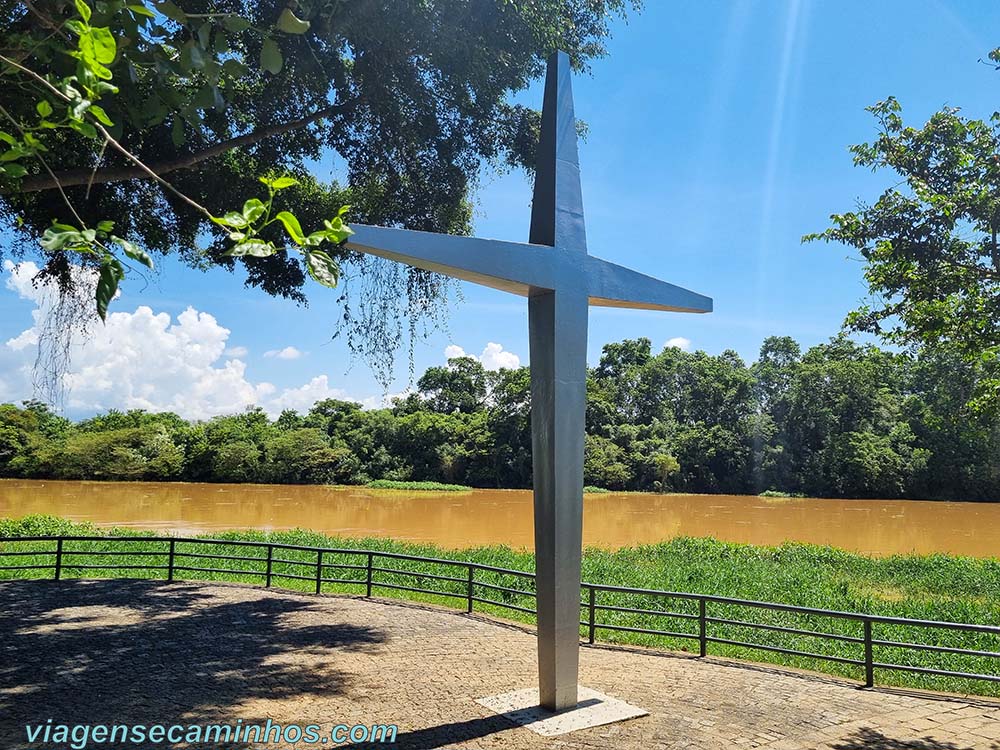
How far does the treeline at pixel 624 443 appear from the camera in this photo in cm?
5191

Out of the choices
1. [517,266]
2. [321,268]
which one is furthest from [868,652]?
[321,268]

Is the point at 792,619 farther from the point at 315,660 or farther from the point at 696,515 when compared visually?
the point at 696,515

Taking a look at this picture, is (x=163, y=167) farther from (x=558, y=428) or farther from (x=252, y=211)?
(x=252, y=211)

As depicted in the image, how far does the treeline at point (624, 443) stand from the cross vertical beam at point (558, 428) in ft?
150

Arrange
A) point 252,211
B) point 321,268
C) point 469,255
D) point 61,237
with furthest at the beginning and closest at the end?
point 469,255 → point 321,268 → point 252,211 → point 61,237

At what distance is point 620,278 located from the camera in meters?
7.31

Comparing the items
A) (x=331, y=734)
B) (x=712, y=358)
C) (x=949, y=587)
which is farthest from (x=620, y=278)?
(x=712, y=358)

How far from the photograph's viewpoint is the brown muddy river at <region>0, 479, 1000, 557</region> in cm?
3200

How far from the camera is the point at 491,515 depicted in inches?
1515

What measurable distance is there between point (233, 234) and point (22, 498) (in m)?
47.3

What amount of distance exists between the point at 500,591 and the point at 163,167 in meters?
9.93

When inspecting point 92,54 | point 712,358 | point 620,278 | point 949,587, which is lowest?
point 949,587

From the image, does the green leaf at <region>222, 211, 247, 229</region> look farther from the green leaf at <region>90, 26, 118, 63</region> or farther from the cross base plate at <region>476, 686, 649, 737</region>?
the cross base plate at <region>476, 686, 649, 737</region>

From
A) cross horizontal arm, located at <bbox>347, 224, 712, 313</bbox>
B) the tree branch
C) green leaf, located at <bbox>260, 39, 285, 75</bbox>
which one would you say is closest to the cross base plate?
cross horizontal arm, located at <bbox>347, 224, 712, 313</bbox>
